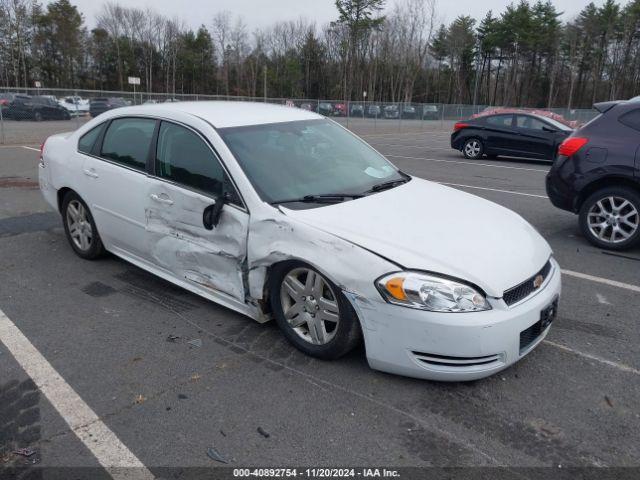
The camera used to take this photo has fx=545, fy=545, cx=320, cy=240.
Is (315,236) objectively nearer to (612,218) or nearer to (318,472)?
(318,472)

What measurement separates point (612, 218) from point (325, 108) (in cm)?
2706

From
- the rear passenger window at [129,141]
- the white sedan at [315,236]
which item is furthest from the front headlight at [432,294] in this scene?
the rear passenger window at [129,141]

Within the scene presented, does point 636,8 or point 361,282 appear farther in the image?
point 636,8

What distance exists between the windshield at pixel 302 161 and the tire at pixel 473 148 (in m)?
11.8

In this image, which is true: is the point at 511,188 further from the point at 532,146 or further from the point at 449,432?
the point at 449,432

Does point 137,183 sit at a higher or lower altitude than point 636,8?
lower

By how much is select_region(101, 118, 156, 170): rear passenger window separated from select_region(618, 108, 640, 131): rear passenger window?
4896mm

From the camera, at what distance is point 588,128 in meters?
6.11

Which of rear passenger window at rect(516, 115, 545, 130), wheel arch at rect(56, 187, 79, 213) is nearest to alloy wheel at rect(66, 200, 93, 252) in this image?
wheel arch at rect(56, 187, 79, 213)

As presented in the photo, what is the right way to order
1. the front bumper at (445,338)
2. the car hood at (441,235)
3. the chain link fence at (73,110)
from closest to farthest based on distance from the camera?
the front bumper at (445,338), the car hood at (441,235), the chain link fence at (73,110)

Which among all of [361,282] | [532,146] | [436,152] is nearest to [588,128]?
[361,282]

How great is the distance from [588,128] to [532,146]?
8.87 m

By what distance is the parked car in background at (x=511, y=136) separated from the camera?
1428cm

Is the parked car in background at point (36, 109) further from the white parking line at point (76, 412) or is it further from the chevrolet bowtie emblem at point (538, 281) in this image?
the chevrolet bowtie emblem at point (538, 281)
